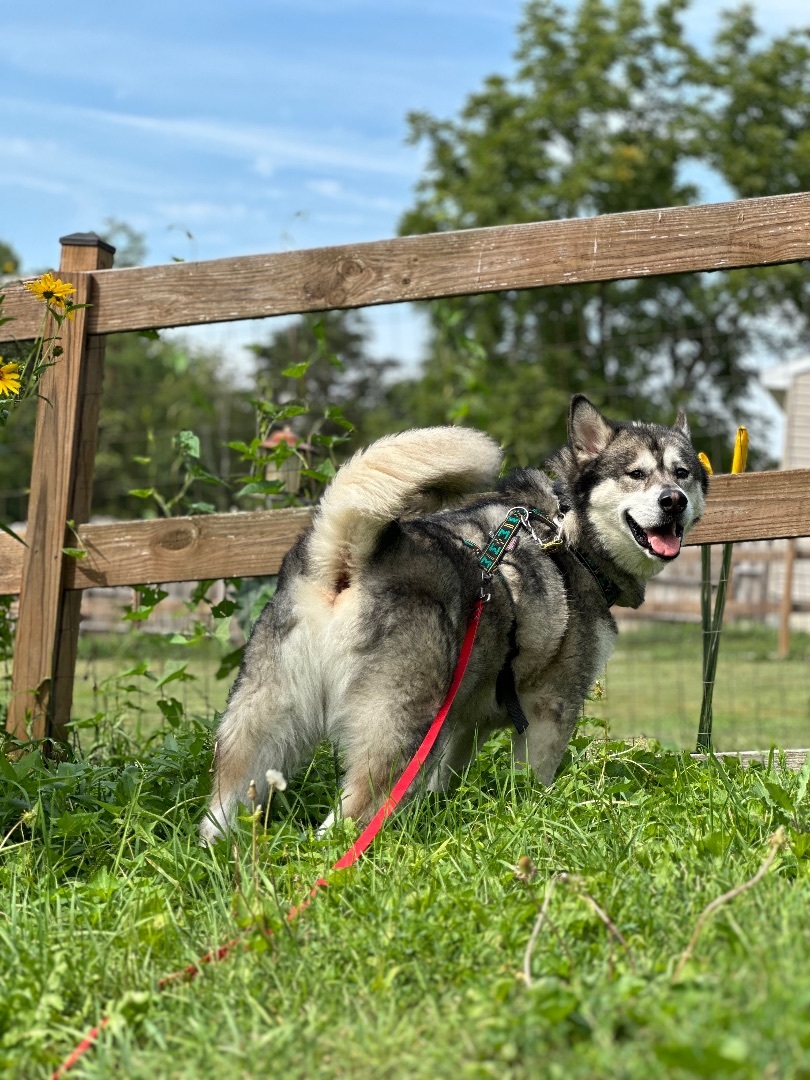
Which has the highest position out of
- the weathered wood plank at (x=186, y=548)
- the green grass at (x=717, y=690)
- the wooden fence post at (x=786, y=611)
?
the weathered wood plank at (x=186, y=548)

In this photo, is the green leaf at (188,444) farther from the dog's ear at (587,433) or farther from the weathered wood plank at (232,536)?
the dog's ear at (587,433)

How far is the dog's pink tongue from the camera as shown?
410 centimetres

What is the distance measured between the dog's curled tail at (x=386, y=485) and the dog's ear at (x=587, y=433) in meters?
1.00

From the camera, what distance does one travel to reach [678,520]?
4.10m

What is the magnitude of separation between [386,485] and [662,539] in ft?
4.68

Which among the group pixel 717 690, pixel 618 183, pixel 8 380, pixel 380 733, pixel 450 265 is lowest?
pixel 717 690

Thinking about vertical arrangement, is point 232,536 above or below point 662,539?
below

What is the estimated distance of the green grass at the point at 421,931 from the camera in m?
1.89

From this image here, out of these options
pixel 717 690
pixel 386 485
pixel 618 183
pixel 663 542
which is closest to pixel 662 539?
pixel 663 542

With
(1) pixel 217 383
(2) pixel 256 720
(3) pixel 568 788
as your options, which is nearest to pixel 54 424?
(2) pixel 256 720

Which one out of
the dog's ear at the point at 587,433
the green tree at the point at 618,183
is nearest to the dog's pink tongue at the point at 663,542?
the dog's ear at the point at 587,433

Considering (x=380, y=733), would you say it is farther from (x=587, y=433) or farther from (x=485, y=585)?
(x=587, y=433)

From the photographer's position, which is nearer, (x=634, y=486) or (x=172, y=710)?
(x=634, y=486)

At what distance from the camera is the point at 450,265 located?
439 centimetres
